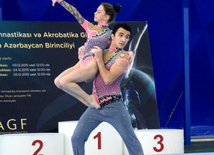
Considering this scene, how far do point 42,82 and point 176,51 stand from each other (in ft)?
9.21

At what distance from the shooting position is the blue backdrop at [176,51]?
22.3ft

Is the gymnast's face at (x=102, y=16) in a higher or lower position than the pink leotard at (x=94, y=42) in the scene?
higher

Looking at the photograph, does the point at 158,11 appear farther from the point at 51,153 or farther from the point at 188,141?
the point at 51,153

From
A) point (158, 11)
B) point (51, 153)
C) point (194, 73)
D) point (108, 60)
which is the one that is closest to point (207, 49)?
point (194, 73)

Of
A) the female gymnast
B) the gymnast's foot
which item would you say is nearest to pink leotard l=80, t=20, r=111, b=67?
the female gymnast

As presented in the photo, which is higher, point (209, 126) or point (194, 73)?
point (194, 73)

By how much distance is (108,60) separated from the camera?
288cm

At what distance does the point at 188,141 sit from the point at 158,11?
2.61 m

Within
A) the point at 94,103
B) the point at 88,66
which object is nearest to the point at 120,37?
the point at 88,66

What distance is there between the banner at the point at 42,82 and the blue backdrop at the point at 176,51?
33.9 inches

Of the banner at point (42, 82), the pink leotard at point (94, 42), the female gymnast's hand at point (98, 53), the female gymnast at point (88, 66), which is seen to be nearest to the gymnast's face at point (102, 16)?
the female gymnast at point (88, 66)

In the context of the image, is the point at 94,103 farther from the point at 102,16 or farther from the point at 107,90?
the point at 102,16

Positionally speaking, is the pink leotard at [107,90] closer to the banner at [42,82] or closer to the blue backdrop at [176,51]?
the banner at [42,82]

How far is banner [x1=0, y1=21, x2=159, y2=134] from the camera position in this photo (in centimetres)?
567
